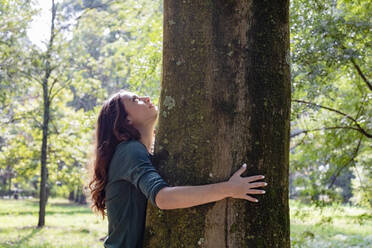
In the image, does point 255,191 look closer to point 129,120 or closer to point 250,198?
point 250,198

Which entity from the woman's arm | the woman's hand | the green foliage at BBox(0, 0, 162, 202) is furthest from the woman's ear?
the green foliage at BBox(0, 0, 162, 202)

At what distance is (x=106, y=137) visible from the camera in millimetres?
2656

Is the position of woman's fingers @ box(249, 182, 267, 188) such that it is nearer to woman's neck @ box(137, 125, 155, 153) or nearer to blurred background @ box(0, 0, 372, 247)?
woman's neck @ box(137, 125, 155, 153)

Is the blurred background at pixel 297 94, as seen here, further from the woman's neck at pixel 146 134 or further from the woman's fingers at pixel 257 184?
the woman's fingers at pixel 257 184

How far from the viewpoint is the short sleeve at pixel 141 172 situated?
2163 mm

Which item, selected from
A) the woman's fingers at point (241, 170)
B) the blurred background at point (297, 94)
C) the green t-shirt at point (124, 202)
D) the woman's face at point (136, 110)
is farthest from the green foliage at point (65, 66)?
the woman's fingers at point (241, 170)

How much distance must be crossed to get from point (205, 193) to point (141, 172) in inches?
14.5

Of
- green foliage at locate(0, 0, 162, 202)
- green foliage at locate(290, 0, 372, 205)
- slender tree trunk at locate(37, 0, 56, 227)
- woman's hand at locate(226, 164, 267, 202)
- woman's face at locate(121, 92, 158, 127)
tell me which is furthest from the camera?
slender tree trunk at locate(37, 0, 56, 227)

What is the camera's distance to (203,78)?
2.31 meters

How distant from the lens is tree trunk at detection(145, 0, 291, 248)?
86.4 inches

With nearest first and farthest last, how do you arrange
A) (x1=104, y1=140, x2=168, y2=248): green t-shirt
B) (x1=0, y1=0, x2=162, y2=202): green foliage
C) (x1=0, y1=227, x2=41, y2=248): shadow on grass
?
(x1=104, y1=140, x2=168, y2=248): green t-shirt < (x1=0, y1=227, x2=41, y2=248): shadow on grass < (x1=0, y1=0, x2=162, y2=202): green foliage

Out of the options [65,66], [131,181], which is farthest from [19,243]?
[131,181]

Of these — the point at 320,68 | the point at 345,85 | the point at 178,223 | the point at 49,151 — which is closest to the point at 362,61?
the point at 320,68

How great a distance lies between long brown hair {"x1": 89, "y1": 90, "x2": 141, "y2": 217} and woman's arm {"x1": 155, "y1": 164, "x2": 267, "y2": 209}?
0.57 metres
